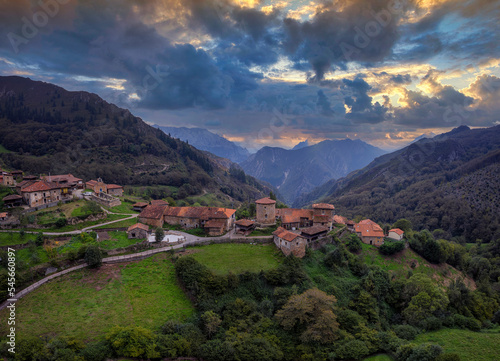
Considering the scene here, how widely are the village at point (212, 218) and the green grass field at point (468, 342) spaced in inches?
738

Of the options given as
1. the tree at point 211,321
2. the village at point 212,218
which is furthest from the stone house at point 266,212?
the tree at point 211,321

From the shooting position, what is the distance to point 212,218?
4859 centimetres

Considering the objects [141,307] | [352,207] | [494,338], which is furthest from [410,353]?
[352,207]

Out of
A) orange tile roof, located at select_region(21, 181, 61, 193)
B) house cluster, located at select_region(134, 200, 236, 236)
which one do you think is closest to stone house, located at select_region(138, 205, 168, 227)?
house cluster, located at select_region(134, 200, 236, 236)

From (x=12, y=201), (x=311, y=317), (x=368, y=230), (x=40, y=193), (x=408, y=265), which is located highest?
(x=40, y=193)

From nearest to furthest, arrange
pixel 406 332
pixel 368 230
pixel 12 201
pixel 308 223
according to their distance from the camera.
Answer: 1. pixel 406 332
2. pixel 12 201
3. pixel 308 223
4. pixel 368 230

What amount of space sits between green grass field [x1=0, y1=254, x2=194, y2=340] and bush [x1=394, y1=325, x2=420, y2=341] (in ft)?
85.6

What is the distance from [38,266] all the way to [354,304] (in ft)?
135

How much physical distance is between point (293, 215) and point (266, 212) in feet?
19.2

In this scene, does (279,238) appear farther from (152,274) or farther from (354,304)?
(152,274)

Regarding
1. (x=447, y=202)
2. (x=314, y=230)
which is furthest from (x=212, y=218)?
(x=447, y=202)

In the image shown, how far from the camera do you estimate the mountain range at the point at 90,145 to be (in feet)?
340

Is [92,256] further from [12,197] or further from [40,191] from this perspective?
[12,197]

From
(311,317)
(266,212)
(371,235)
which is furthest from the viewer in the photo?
(371,235)
